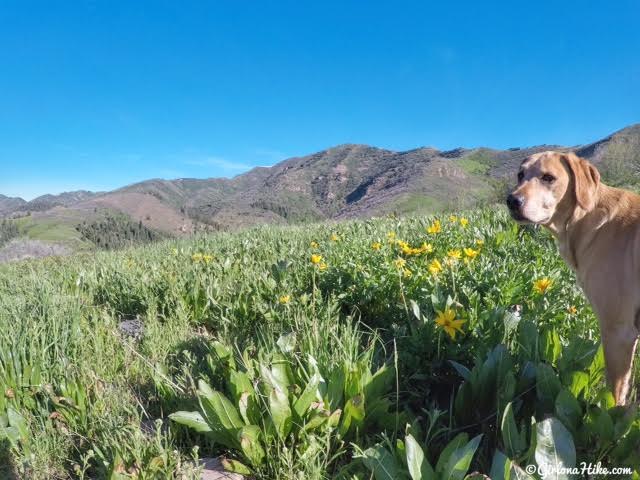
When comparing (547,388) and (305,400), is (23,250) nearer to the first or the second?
(305,400)

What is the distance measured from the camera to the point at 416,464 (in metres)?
1.43

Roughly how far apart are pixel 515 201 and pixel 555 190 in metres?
0.29

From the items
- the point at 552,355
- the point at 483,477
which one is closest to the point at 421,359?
the point at 552,355

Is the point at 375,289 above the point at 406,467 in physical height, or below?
above

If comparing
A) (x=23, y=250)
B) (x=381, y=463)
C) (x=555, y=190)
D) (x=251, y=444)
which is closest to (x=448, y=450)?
(x=381, y=463)

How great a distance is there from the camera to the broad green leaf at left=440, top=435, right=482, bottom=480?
1352 mm

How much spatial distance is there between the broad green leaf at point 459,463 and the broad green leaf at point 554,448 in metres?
0.24

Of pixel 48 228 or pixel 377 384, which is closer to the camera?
pixel 377 384

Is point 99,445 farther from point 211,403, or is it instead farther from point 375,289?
point 375,289

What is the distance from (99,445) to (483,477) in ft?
5.49

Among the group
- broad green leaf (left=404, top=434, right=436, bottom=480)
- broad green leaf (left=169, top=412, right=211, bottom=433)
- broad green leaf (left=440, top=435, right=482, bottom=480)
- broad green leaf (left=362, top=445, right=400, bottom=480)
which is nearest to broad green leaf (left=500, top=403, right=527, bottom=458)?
broad green leaf (left=440, top=435, right=482, bottom=480)

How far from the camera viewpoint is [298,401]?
1.71 metres

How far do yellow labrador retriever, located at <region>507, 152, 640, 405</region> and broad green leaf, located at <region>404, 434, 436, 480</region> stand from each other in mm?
1250

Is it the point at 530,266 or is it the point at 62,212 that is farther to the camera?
the point at 62,212
